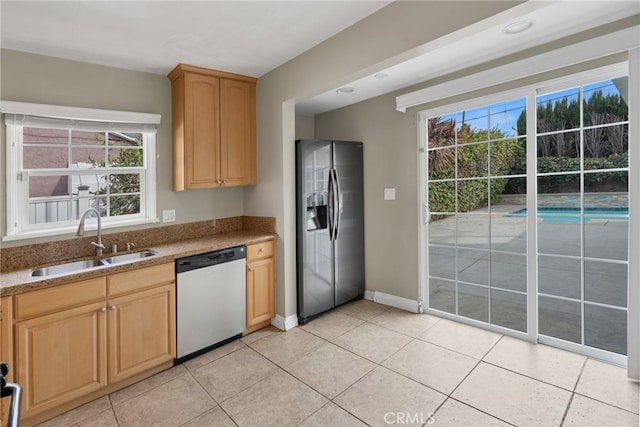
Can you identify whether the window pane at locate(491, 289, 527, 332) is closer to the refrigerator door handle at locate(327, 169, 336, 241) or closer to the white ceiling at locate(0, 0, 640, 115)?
the refrigerator door handle at locate(327, 169, 336, 241)

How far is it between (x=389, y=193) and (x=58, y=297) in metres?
2.98

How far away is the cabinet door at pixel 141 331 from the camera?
2221 mm

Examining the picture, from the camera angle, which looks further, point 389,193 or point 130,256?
point 389,193

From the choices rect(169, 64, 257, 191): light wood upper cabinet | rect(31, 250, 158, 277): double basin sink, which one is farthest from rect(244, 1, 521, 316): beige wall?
rect(31, 250, 158, 277): double basin sink

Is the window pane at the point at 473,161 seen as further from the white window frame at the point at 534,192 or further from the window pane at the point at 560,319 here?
the window pane at the point at 560,319

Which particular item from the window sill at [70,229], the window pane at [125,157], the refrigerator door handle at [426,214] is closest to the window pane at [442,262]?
the refrigerator door handle at [426,214]

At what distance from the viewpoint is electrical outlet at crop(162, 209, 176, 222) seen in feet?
9.98

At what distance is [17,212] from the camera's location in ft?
7.86

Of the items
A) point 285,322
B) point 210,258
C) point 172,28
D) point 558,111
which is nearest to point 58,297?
point 210,258

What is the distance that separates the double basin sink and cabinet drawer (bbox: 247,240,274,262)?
0.78 metres

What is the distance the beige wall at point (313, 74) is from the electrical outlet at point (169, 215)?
0.75 m

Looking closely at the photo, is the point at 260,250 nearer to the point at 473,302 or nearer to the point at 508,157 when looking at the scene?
the point at 473,302

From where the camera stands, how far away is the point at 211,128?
9.82 ft

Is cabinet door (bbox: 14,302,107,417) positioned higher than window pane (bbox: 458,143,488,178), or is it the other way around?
window pane (bbox: 458,143,488,178)
